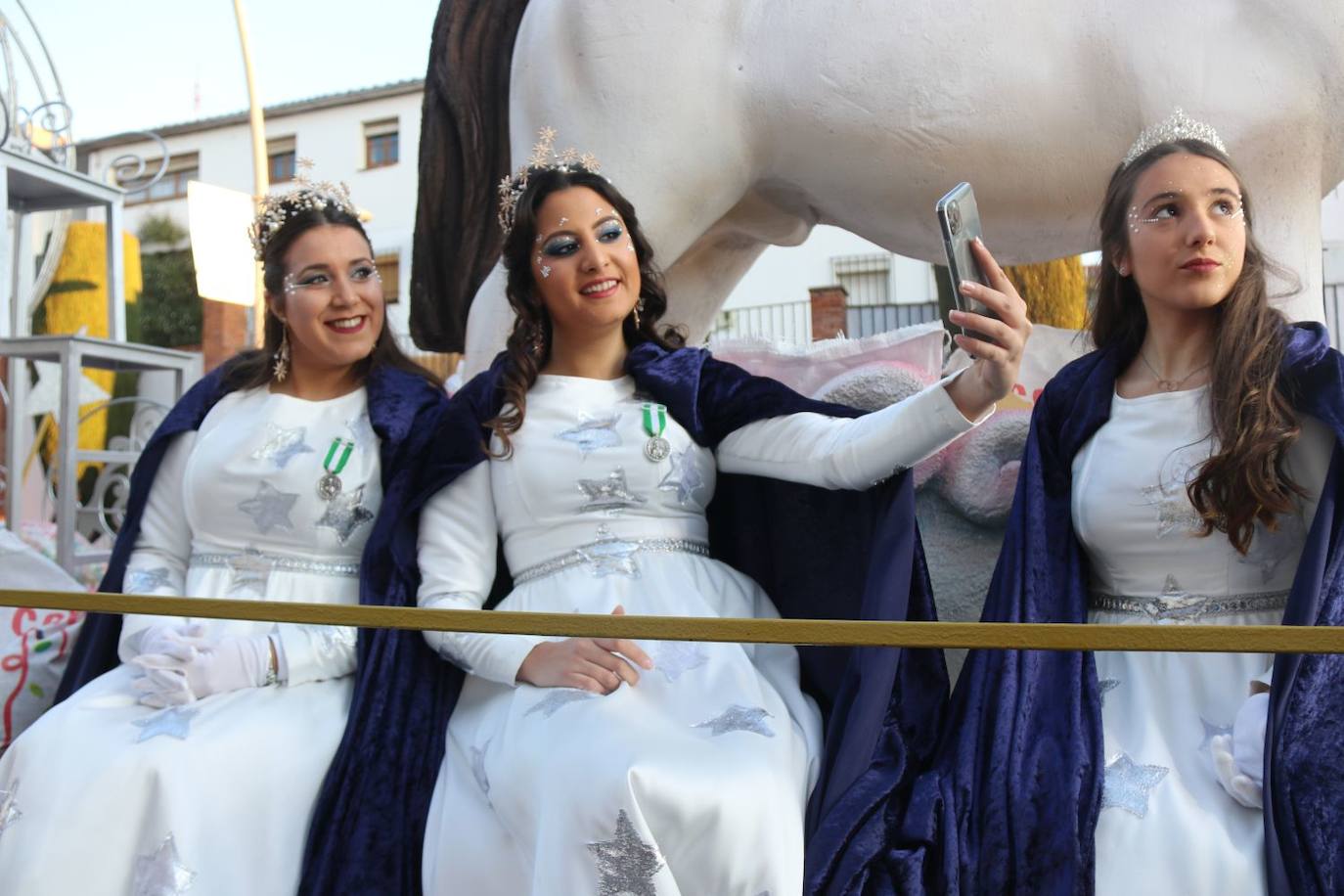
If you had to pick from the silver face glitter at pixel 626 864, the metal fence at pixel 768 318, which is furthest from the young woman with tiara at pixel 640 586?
the metal fence at pixel 768 318

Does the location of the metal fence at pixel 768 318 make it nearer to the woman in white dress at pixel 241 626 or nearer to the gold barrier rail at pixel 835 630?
the woman in white dress at pixel 241 626

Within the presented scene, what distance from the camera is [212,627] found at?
207 cm

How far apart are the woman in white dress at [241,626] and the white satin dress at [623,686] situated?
0.22 m

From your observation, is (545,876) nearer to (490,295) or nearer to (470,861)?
(470,861)

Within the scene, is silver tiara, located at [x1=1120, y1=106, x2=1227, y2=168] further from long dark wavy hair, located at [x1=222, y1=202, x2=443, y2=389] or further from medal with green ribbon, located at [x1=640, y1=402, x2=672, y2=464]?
long dark wavy hair, located at [x1=222, y1=202, x2=443, y2=389]

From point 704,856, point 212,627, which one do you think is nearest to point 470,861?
→ point 704,856

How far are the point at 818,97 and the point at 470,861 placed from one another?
1428mm

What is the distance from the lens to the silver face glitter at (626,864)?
155 centimetres

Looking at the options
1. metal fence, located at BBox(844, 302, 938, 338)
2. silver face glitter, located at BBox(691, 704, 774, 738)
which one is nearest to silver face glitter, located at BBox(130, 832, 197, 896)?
silver face glitter, located at BBox(691, 704, 774, 738)

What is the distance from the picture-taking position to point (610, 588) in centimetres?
194

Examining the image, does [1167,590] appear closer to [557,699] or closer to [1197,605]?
[1197,605]

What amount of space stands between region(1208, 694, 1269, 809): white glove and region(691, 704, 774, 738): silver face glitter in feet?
1.83

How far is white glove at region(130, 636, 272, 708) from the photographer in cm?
194

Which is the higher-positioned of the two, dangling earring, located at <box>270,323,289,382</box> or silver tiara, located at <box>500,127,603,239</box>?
silver tiara, located at <box>500,127,603,239</box>
